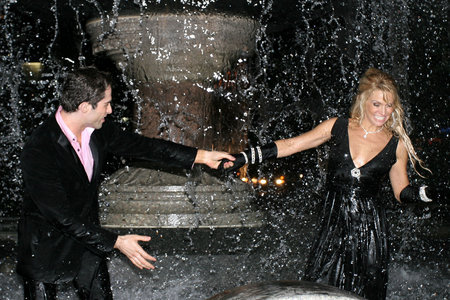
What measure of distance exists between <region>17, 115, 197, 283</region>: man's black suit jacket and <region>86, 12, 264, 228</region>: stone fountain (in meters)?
1.92

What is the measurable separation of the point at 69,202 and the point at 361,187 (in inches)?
70.8

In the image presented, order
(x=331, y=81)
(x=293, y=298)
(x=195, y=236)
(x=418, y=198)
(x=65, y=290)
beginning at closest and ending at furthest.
Answer: (x=293, y=298), (x=418, y=198), (x=65, y=290), (x=195, y=236), (x=331, y=81)

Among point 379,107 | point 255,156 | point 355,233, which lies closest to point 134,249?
point 255,156

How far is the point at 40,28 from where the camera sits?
13.3 meters

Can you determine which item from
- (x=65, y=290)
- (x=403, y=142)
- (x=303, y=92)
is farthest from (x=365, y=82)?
(x=303, y=92)

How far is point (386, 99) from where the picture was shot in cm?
363

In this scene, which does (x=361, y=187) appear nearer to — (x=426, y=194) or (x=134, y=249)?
(x=426, y=194)

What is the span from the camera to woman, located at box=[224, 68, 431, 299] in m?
3.58

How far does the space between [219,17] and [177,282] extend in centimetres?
246

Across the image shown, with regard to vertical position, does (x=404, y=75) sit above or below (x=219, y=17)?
below

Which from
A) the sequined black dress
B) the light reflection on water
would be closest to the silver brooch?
the sequined black dress

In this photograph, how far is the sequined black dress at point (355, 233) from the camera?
3570 millimetres

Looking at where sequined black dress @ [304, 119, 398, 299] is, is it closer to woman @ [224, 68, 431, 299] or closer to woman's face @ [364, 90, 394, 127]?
woman @ [224, 68, 431, 299]

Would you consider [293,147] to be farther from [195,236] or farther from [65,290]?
[65,290]
